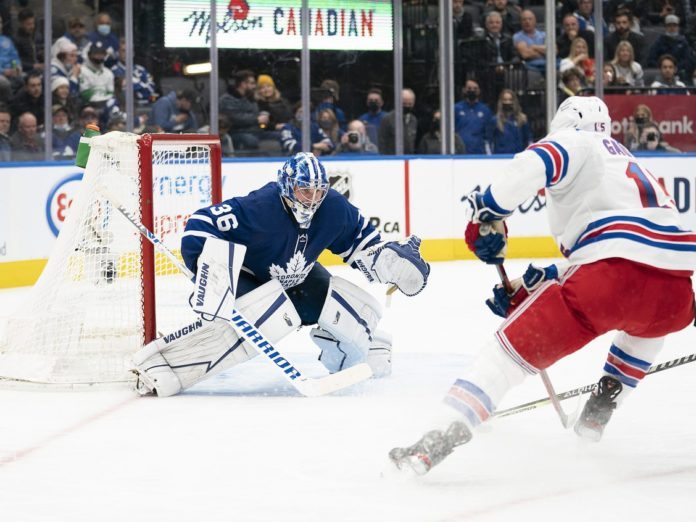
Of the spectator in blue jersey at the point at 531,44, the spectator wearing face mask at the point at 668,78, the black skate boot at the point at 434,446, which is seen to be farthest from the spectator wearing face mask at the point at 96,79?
the black skate boot at the point at 434,446

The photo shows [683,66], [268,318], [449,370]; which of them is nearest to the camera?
[268,318]

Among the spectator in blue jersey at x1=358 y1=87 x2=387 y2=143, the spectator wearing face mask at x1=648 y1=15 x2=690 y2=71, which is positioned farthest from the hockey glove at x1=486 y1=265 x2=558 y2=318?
the spectator wearing face mask at x1=648 y1=15 x2=690 y2=71

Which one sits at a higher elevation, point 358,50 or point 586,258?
point 358,50

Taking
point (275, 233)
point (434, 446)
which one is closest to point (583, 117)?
point (434, 446)

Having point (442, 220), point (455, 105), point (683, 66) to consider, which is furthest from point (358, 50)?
point (683, 66)

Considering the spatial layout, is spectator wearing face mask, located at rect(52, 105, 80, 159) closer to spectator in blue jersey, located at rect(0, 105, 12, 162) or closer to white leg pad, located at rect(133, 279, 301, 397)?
spectator in blue jersey, located at rect(0, 105, 12, 162)

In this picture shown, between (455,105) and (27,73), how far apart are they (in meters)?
2.96

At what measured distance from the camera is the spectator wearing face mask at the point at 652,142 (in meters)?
8.69

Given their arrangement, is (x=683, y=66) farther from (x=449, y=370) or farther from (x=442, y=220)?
(x=449, y=370)

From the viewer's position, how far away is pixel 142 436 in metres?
3.13

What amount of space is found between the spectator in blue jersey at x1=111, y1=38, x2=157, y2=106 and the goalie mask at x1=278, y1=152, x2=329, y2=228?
4.50m

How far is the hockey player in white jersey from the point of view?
8.32 ft

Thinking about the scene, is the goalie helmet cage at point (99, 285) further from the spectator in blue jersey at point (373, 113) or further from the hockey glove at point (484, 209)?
the spectator in blue jersey at point (373, 113)

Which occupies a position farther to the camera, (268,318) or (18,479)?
(268,318)
